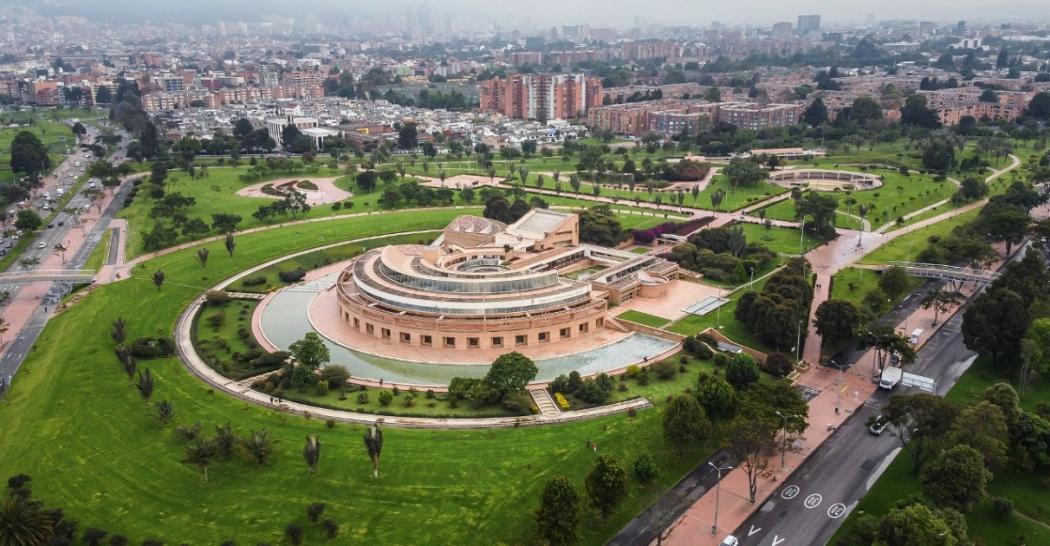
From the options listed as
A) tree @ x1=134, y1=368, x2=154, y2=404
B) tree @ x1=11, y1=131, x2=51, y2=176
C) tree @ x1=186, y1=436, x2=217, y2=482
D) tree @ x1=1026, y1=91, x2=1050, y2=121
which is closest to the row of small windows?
tree @ x1=134, y1=368, x2=154, y2=404

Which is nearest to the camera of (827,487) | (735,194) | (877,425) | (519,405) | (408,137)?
(827,487)

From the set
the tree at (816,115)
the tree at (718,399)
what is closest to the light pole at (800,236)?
the tree at (718,399)

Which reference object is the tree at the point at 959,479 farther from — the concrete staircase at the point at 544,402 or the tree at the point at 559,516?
the concrete staircase at the point at 544,402

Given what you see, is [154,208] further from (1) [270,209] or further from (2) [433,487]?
(2) [433,487]

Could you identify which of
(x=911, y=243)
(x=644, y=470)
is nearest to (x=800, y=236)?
(x=911, y=243)

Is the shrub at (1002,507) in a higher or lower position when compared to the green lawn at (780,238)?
higher

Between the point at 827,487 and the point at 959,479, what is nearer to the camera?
the point at 959,479

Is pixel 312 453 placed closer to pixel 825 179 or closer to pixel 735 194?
pixel 735 194
